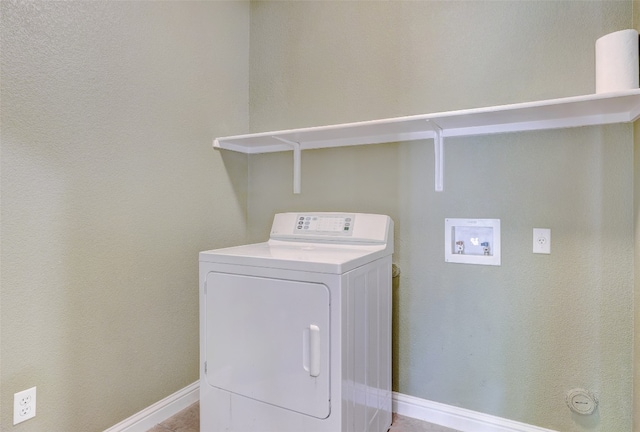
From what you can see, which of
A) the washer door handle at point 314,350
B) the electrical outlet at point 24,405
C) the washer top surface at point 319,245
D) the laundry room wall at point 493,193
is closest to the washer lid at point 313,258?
the washer top surface at point 319,245

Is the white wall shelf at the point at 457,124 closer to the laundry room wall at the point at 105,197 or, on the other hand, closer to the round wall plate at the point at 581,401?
the laundry room wall at the point at 105,197

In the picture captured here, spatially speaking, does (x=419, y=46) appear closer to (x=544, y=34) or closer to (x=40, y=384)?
(x=544, y=34)

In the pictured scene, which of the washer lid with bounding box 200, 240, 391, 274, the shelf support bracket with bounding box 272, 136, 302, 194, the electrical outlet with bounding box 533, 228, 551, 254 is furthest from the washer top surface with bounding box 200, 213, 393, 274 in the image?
the electrical outlet with bounding box 533, 228, 551, 254

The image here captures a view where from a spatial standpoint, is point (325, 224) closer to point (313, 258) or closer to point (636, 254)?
point (313, 258)

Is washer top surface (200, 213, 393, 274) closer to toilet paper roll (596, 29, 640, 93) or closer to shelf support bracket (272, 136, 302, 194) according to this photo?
shelf support bracket (272, 136, 302, 194)

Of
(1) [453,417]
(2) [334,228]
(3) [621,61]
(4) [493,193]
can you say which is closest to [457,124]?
(4) [493,193]

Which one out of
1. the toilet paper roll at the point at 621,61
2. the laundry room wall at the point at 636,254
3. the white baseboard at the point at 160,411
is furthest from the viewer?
the white baseboard at the point at 160,411

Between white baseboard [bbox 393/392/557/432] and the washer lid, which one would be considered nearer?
the washer lid

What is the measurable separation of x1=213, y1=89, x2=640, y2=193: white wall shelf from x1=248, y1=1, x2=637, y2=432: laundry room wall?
6cm

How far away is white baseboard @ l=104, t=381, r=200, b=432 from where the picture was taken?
1.66 metres

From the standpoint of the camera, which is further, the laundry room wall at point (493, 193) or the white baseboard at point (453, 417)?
the white baseboard at point (453, 417)

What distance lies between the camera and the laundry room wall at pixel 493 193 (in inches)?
59.1

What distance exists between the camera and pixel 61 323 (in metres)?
1.42

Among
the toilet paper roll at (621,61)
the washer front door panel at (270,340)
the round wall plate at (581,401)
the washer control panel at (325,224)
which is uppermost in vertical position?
the toilet paper roll at (621,61)
